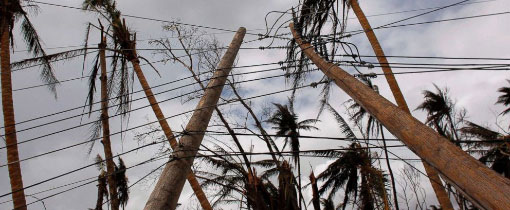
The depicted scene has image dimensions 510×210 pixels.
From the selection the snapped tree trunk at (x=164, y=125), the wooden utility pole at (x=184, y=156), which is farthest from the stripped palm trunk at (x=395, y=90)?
the snapped tree trunk at (x=164, y=125)

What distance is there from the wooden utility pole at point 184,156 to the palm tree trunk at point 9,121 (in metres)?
6.08

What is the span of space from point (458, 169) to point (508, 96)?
1089 inches

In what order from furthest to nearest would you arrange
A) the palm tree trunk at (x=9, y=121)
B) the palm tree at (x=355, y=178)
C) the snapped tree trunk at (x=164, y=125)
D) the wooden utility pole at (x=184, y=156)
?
the palm tree at (x=355, y=178) → the snapped tree trunk at (x=164, y=125) → the palm tree trunk at (x=9, y=121) → the wooden utility pole at (x=184, y=156)

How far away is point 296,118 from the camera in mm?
26094

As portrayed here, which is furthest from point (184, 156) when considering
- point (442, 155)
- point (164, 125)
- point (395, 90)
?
point (395, 90)

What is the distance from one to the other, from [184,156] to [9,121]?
8523mm

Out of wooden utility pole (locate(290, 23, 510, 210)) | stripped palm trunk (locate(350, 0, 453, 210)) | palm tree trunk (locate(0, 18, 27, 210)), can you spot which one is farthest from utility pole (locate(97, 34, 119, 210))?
wooden utility pole (locate(290, 23, 510, 210))

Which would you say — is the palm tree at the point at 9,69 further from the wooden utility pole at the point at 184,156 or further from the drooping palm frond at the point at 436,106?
the drooping palm frond at the point at 436,106

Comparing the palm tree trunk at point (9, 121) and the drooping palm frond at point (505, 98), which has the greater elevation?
the drooping palm frond at point (505, 98)

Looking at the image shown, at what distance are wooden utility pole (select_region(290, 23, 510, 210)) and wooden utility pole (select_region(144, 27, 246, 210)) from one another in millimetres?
1604

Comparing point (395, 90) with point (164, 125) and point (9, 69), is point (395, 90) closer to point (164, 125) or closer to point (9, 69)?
point (164, 125)

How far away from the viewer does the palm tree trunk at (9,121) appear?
8.67 metres

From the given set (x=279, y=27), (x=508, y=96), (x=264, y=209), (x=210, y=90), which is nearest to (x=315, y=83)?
(x=210, y=90)

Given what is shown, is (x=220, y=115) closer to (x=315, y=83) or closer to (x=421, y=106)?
(x=315, y=83)
